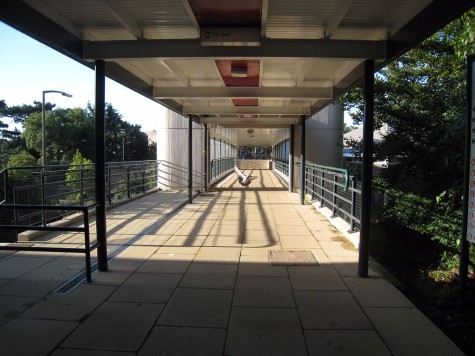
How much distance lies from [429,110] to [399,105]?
3.30ft

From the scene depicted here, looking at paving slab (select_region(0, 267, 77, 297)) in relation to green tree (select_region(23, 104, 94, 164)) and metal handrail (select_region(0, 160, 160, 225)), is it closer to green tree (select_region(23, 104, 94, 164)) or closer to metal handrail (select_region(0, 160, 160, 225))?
metal handrail (select_region(0, 160, 160, 225))

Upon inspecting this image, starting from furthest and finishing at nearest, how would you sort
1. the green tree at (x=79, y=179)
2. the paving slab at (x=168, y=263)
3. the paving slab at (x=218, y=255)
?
the green tree at (x=79, y=179), the paving slab at (x=218, y=255), the paving slab at (x=168, y=263)

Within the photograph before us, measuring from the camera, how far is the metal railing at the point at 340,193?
6244 millimetres

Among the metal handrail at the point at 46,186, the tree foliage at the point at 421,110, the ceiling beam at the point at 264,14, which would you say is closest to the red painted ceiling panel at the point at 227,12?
the ceiling beam at the point at 264,14

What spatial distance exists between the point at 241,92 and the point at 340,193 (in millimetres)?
2723

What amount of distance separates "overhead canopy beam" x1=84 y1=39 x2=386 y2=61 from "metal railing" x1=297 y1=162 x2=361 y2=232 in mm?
2418

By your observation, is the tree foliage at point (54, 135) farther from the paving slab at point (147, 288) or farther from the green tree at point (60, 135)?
the paving slab at point (147, 288)

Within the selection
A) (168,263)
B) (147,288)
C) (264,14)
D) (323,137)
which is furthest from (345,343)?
(323,137)

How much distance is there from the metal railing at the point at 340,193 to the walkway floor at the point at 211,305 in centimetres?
61

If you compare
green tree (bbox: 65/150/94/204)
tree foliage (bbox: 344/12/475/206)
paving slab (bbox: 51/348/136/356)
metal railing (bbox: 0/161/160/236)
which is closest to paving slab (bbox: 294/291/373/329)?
paving slab (bbox: 51/348/136/356)

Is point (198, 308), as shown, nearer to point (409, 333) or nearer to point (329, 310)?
point (329, 310)

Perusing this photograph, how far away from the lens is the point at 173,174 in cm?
1530

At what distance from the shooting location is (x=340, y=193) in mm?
7582

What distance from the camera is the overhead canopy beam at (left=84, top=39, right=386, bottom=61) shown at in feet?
13.9
